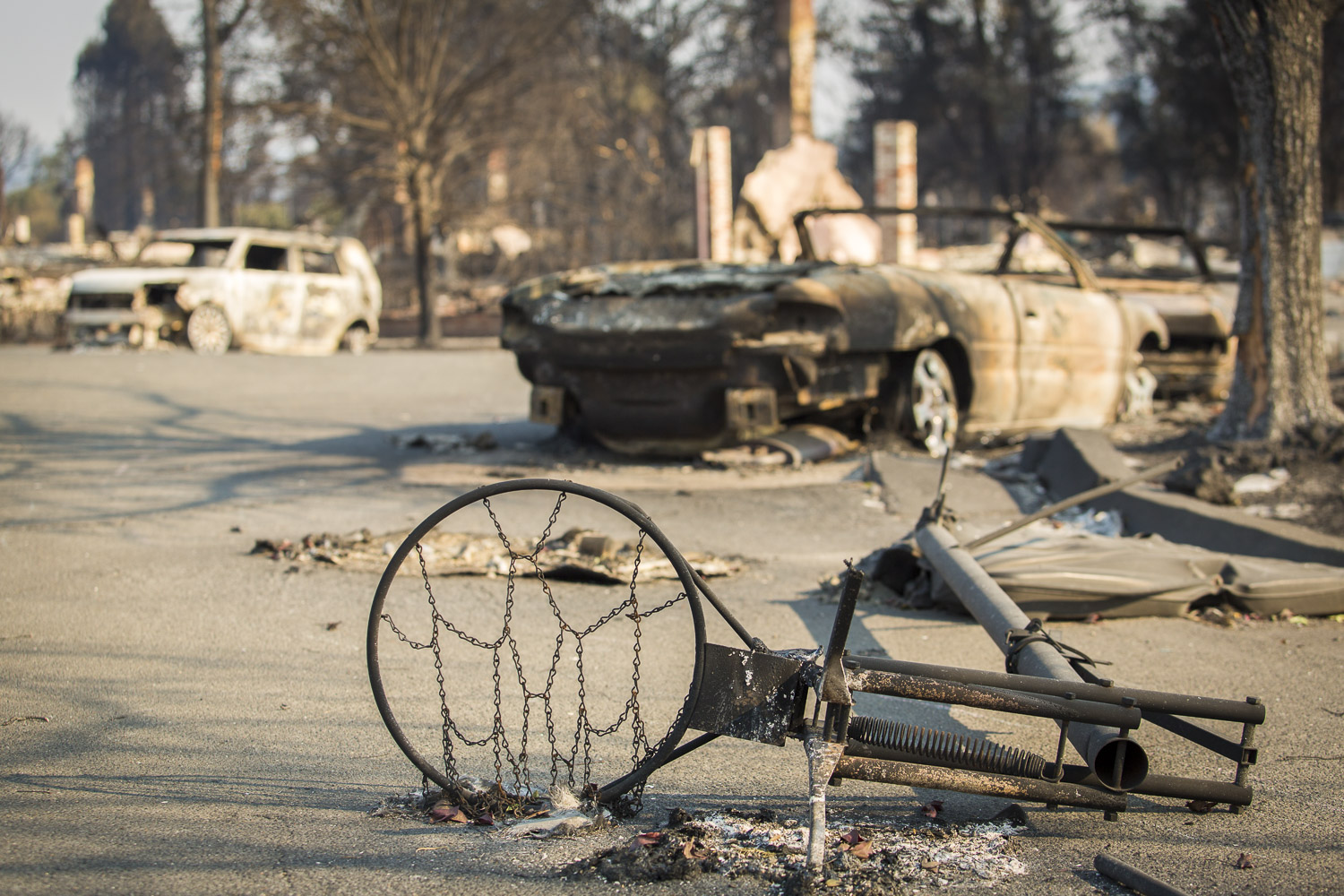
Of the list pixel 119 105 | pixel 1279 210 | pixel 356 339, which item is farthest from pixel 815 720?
pixel 119 105

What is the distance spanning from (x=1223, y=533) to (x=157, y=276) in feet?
46.6

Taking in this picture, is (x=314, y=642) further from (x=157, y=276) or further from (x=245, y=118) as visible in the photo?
(x=245, y=118)

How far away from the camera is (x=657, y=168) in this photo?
1043 inches

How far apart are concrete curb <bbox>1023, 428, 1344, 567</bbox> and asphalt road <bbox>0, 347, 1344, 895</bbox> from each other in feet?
1.37

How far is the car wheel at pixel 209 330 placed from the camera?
48.6 ft

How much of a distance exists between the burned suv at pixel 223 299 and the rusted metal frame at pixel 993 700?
13.5 m

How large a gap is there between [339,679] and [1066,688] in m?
2.22

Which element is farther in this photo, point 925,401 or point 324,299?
point 324,299

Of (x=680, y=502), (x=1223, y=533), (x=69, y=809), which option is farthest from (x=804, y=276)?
→ (x=69, y=809)

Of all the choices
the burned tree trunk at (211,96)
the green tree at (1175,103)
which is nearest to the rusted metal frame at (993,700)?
the burned tree trunk at (211,96)

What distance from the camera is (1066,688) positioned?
229cm

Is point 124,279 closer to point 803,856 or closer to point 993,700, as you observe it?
point 803,856

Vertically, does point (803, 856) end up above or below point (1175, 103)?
below

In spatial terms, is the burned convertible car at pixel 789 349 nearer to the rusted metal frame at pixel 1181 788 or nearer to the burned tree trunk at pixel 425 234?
the rusted metal frame at pixel 1181 788
